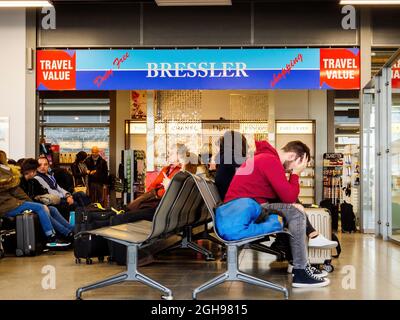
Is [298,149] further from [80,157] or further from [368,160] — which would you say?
[80,157]

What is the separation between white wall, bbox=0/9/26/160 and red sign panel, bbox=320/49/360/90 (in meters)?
4.48

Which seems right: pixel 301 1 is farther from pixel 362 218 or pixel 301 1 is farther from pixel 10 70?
pixel 10 70

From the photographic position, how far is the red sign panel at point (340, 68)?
918 centimetres

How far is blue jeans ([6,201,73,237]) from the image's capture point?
6.54m

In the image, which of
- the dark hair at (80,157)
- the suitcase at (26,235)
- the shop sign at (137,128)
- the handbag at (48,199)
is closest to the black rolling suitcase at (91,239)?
the suitcase at (26,235)

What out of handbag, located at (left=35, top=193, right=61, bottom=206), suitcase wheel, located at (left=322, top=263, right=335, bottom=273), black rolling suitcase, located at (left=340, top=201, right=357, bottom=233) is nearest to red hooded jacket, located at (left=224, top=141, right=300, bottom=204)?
suitcase wheel, located at (left=322, top=263, right=335, bottom=273)

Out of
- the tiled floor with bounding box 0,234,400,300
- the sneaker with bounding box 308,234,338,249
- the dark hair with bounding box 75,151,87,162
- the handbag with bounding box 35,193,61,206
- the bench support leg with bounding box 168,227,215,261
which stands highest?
the dark hair with bounding box 75,151,87,162

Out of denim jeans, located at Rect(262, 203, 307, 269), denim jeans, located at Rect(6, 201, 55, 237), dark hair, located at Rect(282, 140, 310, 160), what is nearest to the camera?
denim jeans, located at Rect(262, 203, 307, 269)

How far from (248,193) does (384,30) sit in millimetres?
5728

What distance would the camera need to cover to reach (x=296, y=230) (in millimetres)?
4391

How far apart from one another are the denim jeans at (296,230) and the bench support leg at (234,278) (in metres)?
0.42

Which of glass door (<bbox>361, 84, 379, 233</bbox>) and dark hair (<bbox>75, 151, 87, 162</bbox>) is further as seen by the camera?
dark hair (<bbox>75, 151, 87, 162</bbox>)

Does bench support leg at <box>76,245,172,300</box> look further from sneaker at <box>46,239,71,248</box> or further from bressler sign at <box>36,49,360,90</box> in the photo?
bressler sign at <box>36,49,360,90</box>

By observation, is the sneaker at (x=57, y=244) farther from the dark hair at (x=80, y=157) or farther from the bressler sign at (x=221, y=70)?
the dark hair at (x=80, y=157)
